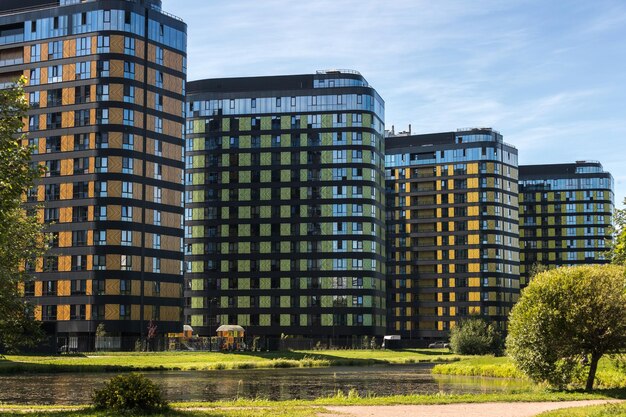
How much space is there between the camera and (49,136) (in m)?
132

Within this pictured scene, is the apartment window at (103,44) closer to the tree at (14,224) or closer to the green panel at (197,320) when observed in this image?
the green panel at (197,320)

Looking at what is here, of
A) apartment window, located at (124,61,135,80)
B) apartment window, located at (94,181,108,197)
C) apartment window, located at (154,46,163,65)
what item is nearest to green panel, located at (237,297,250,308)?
apartment window, located at (94,181,108,197)

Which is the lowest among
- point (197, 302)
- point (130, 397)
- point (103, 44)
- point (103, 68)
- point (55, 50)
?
point (130, 397)

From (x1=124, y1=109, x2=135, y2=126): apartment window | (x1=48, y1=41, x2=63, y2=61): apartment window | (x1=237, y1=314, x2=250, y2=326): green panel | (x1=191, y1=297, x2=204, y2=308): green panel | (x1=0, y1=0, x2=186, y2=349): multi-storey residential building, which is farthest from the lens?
(x1=191, y1=297, x2=204, y2=308): green panel

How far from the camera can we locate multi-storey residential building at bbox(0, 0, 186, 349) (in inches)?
4983

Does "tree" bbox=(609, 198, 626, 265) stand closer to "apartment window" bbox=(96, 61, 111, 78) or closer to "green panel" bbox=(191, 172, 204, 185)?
"apartment window" bbox=(96, 61, 111, 78)

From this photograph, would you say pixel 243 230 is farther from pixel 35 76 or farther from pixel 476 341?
pixel 476 341

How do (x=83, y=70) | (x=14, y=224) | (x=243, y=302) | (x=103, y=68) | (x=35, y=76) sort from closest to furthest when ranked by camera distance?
(x=14, y=224), (x=103, y=68), (x=83, y=70), (x=35, y=76), (x=243, y=302)

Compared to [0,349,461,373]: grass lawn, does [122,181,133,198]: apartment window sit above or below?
above

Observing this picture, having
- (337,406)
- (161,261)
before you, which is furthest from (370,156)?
(337,406)

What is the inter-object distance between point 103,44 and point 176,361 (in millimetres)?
52189

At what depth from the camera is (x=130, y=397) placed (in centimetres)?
3459

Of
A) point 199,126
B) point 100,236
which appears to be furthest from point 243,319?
point 100,236

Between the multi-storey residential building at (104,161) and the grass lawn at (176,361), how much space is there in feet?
56.8
